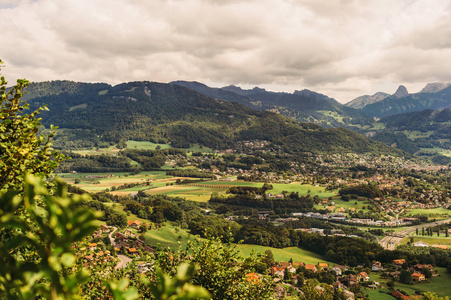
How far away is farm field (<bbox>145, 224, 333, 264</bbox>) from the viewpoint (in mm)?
78375

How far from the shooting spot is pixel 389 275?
7144cm

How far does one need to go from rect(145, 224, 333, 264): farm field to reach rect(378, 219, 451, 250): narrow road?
2889 centimetres

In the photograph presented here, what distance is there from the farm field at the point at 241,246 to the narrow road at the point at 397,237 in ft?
94.8

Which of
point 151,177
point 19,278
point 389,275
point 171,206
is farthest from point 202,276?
point 151,177

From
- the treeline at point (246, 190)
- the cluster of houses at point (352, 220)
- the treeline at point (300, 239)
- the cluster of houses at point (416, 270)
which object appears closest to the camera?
the cluster of houses at point (416, 270)

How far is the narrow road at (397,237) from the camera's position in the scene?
9912cm

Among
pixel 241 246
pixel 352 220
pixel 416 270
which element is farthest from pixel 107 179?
pixel 416 270

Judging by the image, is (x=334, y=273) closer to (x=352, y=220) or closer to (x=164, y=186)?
(x=352, y=220)

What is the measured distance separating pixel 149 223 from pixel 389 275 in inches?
2666

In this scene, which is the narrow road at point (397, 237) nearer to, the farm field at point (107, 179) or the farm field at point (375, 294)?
the farm field at point (375, 294)

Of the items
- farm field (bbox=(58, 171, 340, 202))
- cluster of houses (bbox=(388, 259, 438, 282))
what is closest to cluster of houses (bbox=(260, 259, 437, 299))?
cluster of houses (bbox=(388, 259, 438, 282))

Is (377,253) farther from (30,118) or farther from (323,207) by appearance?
(30,118)

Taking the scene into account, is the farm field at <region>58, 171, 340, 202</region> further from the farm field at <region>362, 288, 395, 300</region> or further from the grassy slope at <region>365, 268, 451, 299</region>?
the farm field at <region>362, 288, 395, 300</region>

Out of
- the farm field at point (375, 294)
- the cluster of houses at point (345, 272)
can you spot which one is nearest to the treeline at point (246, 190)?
the cluster of houses at point (345, 272)
